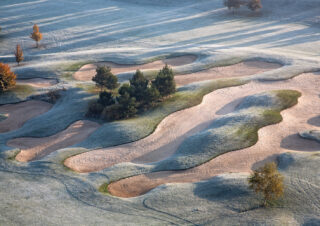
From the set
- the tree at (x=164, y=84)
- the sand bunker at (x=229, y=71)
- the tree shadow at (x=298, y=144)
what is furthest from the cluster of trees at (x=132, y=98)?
the tree shadow at (x=298, y=144)

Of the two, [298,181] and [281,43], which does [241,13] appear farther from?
[298,181]

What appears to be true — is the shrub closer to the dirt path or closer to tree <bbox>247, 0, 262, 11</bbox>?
the dirt path

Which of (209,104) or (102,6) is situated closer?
(209,104)

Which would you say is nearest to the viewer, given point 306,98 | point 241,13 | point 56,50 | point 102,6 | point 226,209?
point 226,209

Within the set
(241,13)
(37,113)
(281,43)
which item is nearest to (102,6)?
(241,13)

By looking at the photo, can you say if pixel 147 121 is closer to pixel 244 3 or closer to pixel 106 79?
pixel 106 79

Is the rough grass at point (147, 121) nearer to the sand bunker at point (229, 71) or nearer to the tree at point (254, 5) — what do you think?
the sand bunker at point (229, 71)


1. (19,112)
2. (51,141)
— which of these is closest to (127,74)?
(19,112)

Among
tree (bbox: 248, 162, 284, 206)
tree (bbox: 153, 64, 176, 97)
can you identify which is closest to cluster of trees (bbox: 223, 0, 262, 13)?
tree (bbox: 153, 64, 176, 97)
